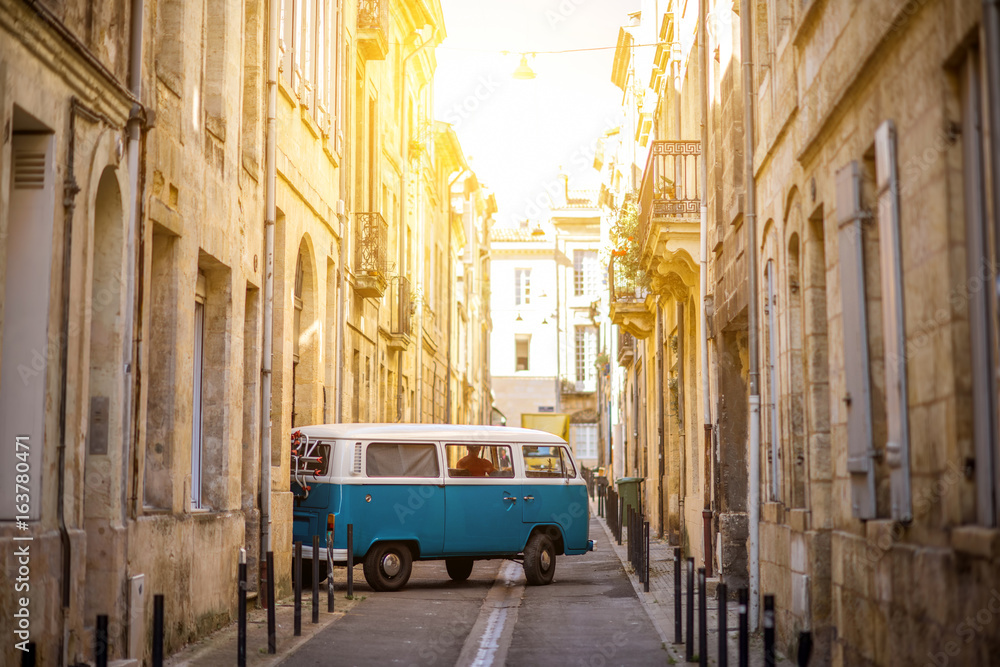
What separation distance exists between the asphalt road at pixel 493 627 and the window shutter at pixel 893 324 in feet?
11.8

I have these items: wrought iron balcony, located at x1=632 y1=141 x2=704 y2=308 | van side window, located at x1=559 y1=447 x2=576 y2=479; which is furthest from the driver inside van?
wrought iron balcony, located at x1=632 y1=141 x2=704 y2=308

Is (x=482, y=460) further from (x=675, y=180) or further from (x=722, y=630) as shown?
(x=722, y=630)

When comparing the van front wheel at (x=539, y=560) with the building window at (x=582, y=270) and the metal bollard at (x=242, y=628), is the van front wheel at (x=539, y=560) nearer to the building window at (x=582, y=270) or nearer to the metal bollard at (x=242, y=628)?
the metal bollard at (x=242, y=628)

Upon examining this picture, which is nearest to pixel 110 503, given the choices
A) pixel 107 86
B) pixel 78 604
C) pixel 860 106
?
pixel 78 604

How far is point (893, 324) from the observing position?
706 cm

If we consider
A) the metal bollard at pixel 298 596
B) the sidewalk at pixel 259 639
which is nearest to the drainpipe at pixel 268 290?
the sidewalk at pixel 259 639

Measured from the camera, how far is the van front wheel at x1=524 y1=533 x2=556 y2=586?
1698 cm

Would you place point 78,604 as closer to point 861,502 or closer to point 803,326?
point 861,502

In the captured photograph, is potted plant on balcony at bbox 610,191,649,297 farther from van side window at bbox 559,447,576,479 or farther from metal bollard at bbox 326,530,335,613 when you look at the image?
metal bollard at bbox 326,530,335,613

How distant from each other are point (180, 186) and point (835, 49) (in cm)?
572

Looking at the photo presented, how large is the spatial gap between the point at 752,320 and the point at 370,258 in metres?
11.3

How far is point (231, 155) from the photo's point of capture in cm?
1304

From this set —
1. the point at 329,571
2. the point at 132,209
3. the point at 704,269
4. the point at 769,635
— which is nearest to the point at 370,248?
the point at 704,269

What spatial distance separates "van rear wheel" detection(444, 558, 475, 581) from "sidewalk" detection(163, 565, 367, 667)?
2.72 meters
